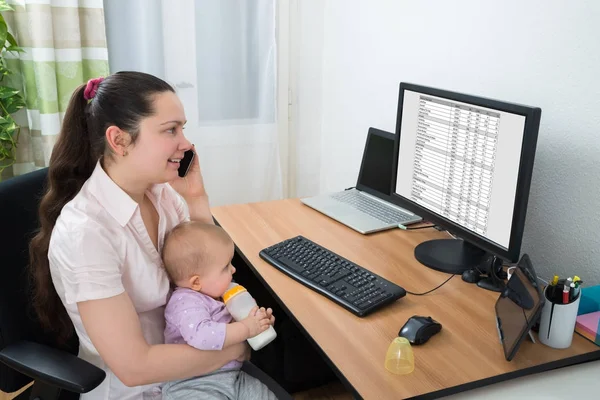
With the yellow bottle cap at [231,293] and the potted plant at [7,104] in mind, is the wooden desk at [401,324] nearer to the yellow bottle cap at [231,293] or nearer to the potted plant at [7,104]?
the yellow bottle cap at [231,293]

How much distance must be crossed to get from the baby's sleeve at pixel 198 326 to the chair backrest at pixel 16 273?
1.05 ft

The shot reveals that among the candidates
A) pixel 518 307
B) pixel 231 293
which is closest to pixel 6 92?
pixel 231 293

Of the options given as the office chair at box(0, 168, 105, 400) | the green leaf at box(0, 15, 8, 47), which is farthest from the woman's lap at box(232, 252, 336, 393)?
the green leaf at box(0, 15, 8, 47)

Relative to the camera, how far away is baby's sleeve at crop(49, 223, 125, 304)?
107 centimetres

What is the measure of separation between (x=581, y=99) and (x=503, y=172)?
28 cm

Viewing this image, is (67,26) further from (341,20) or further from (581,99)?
(581,99)

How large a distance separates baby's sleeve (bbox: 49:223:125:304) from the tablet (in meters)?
0.79

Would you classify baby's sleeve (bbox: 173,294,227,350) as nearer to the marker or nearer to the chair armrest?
the chair armrest

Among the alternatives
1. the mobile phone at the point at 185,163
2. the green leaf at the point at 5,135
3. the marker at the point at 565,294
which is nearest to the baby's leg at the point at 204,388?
the mobile phone at the point at 185,163

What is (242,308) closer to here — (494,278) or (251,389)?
(251,389)

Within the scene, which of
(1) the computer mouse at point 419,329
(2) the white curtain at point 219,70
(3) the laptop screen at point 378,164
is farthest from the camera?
(2) the white curtain at point 219,70

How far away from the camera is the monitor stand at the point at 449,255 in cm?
147

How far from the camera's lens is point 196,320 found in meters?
1.21

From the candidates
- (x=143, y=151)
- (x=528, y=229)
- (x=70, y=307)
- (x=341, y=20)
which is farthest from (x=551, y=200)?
(x=341, y=20)
